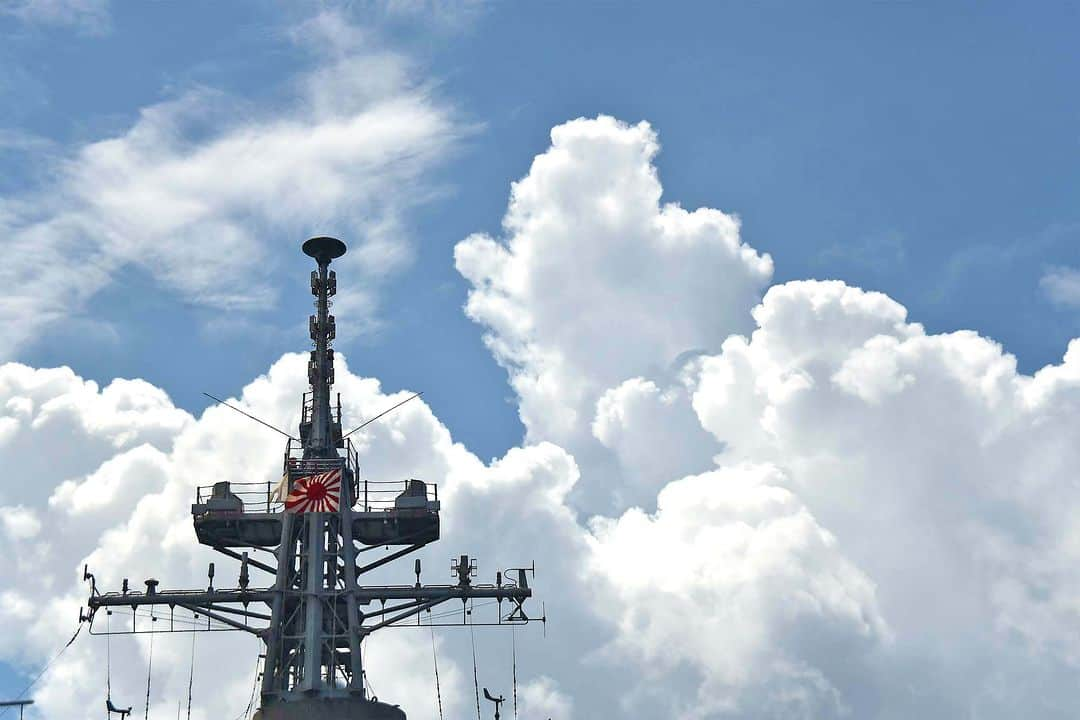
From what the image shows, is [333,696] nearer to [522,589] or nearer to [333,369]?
[522,589]

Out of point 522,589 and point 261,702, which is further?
point 522,589

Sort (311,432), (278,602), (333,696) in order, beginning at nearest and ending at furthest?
(333,696) → (278,602) → (311,432)

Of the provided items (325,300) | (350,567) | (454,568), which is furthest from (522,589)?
(325,300)

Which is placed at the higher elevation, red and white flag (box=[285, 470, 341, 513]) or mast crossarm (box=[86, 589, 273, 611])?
red and white flag (box=[285, 470, 341, 513])

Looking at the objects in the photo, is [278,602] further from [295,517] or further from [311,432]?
[311,432]

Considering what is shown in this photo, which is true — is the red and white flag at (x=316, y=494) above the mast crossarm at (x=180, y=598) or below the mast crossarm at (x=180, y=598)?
above

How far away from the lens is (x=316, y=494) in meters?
50.8

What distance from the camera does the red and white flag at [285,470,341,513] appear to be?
50656mm

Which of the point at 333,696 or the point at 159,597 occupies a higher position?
the point at 159,597

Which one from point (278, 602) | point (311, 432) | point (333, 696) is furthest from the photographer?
point (311, 432)

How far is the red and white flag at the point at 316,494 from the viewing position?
166 ft

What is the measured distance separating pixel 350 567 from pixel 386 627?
95.8 inches

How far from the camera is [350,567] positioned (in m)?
51.0

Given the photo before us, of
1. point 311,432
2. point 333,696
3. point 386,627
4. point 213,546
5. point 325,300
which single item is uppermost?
point 325,300
